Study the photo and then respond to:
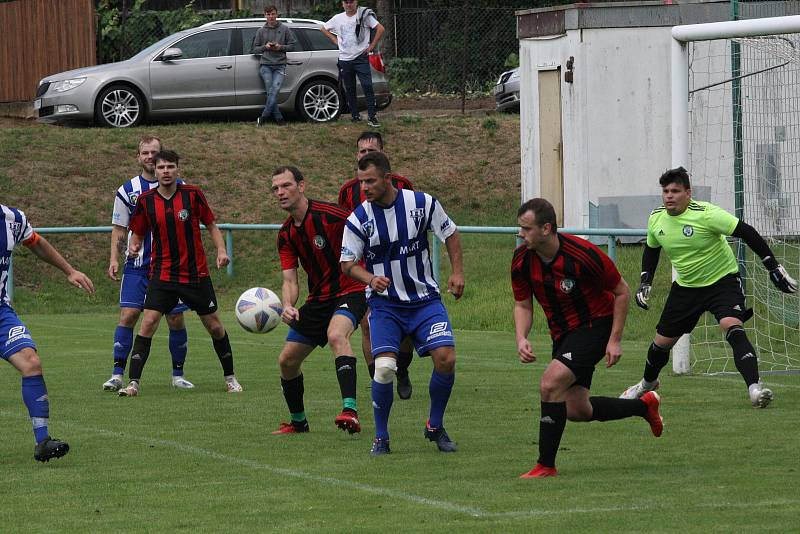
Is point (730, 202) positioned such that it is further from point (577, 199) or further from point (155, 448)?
point (155, 448)

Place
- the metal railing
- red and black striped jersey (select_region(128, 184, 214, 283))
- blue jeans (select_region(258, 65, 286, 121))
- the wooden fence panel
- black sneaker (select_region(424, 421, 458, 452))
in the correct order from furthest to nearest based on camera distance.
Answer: the wooden fence panel, blue jeans (select_region(258, 65, 286, 121)), the metal railing, red and black striped jersey (select_region(128, 184, 214, 283)), black sneaker (select_region(424, 421, 458, 452))

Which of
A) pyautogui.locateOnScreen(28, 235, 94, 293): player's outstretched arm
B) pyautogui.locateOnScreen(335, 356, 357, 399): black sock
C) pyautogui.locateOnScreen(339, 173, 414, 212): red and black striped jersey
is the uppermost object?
pyautogui.locateOnScreen(339, 173, 414, 212): red and black striped jersey

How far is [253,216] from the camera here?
77.5 feet

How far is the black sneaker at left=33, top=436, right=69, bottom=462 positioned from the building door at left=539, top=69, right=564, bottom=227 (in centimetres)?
1369

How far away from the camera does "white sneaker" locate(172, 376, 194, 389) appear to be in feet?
39.7

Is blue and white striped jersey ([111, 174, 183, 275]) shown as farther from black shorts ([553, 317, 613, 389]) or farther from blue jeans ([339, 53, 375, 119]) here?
blue jeans ([339, 53, 375, 119])

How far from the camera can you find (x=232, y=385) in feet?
38.7

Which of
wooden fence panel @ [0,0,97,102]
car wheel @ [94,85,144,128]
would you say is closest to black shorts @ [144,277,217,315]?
car wheel @ [94,85,144,128]

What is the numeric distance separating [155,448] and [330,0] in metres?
28.0

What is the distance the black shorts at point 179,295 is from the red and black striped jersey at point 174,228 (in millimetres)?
49

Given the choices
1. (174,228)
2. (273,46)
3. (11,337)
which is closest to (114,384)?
(174,228)

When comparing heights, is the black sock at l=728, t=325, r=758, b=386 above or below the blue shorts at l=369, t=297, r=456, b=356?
below

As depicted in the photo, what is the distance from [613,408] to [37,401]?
135 inches

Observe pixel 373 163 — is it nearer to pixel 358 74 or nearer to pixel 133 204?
pixel 133 204
